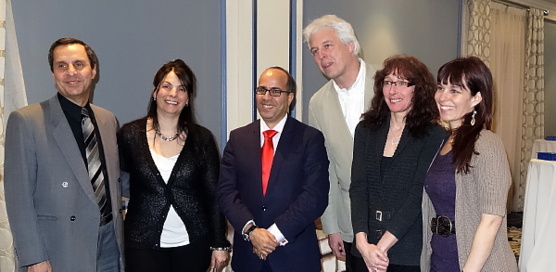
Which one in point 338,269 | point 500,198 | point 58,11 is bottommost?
point 338,269

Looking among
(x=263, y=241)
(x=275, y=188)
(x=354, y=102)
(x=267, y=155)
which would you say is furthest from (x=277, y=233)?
(x=354, y=102)

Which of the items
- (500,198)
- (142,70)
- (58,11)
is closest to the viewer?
(500,198)

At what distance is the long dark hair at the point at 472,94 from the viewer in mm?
1962

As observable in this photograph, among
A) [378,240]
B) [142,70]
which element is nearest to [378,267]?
[378,240]

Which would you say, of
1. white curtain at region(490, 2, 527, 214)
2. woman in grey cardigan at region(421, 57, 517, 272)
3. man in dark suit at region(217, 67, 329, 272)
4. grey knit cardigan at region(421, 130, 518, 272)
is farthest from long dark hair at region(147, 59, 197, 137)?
white curtain at region(490, 2, 527, 214)

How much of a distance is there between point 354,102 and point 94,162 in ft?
3.93

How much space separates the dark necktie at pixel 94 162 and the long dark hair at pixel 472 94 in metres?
1.41

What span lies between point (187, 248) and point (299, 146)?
2.16 feet

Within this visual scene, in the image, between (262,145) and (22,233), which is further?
(262,145)

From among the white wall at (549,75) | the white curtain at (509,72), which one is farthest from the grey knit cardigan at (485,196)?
the white wall at (549,75)

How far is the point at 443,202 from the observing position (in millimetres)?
2020

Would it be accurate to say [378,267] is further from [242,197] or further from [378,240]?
[242,197]

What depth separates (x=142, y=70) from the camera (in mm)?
3898

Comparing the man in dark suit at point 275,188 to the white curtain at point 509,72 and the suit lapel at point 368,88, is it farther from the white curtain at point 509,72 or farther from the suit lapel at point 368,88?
the white curtain at point 509,72
